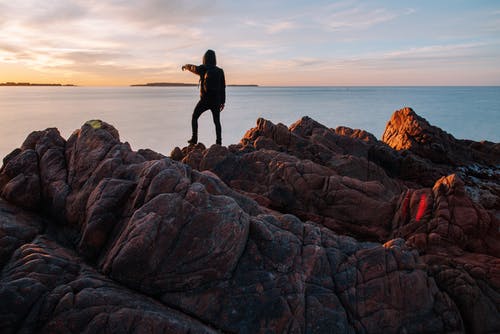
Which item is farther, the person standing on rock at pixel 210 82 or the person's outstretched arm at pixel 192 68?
the person's outstretched arm at pixel 192 68

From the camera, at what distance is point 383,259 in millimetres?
8703

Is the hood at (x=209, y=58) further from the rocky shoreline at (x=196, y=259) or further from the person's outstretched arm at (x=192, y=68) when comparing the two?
the rocky shoreline at (x=196, y=259)

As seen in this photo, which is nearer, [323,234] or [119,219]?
[119,219]

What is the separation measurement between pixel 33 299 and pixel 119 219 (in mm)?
2588

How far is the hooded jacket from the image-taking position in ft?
60.3

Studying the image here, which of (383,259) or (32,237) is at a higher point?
(32,237)

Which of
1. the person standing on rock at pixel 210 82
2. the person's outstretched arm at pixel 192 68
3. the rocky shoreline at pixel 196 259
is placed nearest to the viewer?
the rocky shoreline at pixel 196 259

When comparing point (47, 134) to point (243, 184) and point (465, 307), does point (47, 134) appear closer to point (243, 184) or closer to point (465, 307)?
point (243, 184)

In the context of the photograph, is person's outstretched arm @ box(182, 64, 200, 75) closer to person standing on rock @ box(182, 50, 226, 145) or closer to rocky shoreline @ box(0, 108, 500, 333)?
person standing on rock @ box(182, 50, 226, 145)

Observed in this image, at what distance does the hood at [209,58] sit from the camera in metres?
18.4

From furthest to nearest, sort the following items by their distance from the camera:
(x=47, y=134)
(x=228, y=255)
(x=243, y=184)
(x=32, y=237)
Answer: (x=243, y=184) → (x=47, y=134) → (x=32, y=237) → (x=228, y=255)

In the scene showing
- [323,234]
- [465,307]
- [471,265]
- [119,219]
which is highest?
[119,219]

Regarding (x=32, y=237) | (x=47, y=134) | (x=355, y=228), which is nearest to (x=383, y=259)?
(x=355, y=228)

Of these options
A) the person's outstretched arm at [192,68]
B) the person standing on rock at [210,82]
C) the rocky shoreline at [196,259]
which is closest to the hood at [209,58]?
the person standing on rock at [210,82]
